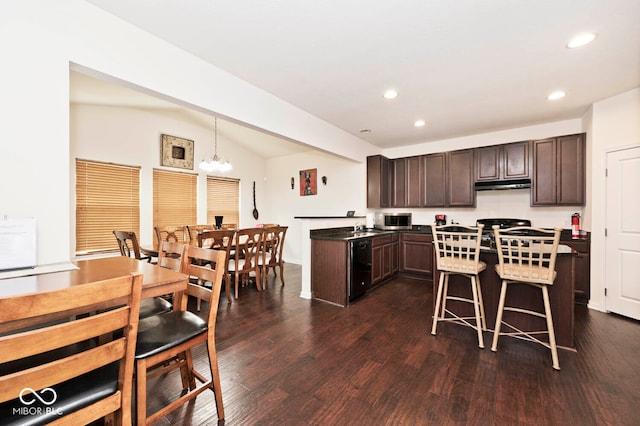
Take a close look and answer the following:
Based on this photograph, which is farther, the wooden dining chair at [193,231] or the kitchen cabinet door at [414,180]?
the kitchen cabinet door at [414,180]

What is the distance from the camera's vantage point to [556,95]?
3080mm

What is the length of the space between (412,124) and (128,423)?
4.40 meters

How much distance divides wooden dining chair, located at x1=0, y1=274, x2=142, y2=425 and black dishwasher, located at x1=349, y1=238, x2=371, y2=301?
2627 mm

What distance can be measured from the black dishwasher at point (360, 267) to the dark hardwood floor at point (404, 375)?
49 cm

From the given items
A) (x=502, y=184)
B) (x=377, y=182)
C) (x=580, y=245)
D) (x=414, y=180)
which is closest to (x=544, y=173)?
(x=502, y=184)

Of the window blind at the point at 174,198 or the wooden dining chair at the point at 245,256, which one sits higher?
the window blind at the point at 174,198

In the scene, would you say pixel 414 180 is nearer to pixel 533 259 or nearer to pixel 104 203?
pixel 533 259

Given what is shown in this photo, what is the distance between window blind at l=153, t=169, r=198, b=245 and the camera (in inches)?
190

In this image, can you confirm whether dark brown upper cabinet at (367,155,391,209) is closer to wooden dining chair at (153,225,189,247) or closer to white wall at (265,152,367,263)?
white wall at (265,152,367,263)

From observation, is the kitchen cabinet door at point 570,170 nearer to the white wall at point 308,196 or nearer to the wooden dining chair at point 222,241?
the white wall at point 308,196

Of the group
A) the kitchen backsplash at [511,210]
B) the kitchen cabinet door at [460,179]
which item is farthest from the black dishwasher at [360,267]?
the kitchen backsplash at [511,210]

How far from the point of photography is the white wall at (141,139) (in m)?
3.98

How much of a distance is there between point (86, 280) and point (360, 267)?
289 cm

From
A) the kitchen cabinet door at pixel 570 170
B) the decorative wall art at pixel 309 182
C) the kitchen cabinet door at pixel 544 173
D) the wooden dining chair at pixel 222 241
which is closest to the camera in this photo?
the wooden dining chair at pixel 222 241
